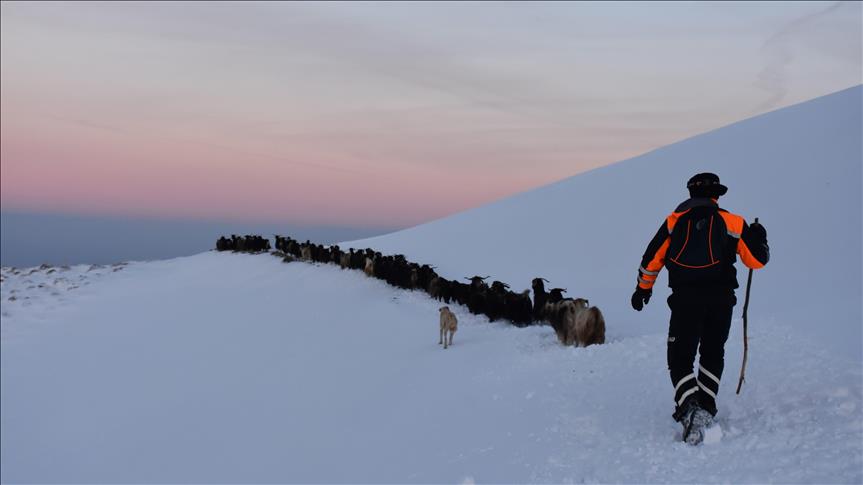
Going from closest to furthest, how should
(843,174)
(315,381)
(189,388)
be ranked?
1. (315,381)
2. (189,388)
3. (843,174)

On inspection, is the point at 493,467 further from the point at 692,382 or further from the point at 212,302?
the point at 212,302

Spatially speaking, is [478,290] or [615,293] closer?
[478,290]

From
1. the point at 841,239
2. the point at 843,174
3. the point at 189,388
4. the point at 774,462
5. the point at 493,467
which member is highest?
the point at 843,174

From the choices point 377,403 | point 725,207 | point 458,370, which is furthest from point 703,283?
point 725,207

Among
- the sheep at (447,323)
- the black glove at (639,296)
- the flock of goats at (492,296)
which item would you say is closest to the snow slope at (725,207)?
the flock of goats at (492,296)

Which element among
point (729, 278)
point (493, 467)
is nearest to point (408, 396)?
point (493, 467)

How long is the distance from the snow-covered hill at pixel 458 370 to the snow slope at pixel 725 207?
0.09 metres

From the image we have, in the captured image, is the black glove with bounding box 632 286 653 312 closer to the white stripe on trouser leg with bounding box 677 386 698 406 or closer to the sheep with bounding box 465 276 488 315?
the white stripe on trouser leg with bounding box 677 386 698 406

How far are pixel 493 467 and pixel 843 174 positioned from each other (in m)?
15.1

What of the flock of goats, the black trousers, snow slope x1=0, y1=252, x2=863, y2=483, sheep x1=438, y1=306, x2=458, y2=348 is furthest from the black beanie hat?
sheep x1=438, y1=306, x2=458, y2=348

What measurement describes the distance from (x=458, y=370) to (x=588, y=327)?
195cm

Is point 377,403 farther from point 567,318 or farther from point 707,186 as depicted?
point 707,186

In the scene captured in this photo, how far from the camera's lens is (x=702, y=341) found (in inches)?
191

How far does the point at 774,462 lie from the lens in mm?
4230
